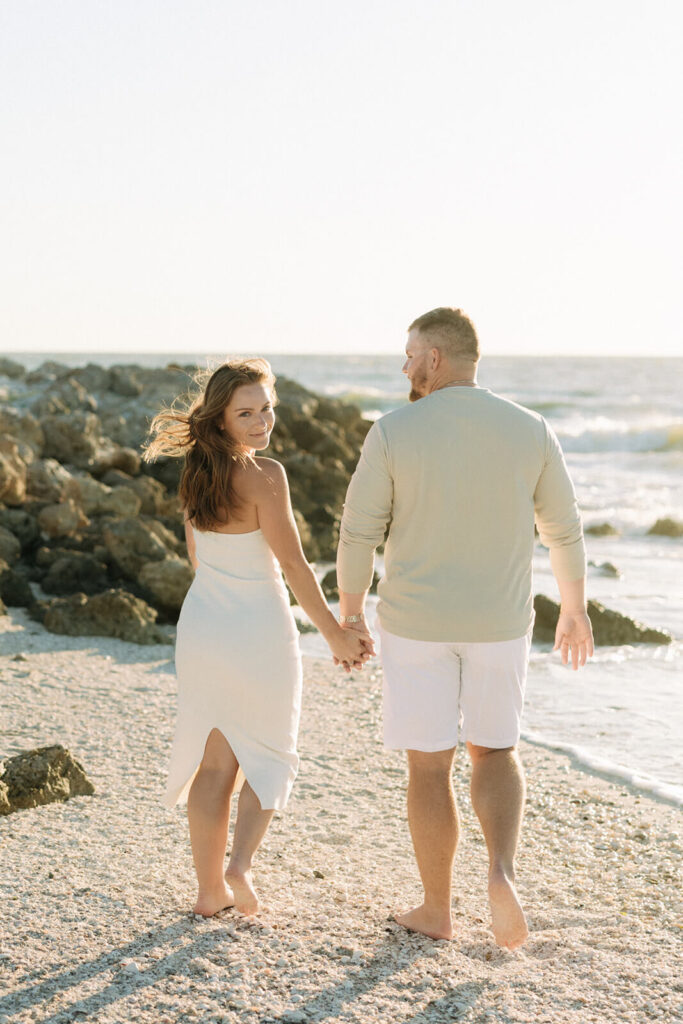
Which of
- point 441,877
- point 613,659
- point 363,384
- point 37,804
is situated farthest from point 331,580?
point 363,384

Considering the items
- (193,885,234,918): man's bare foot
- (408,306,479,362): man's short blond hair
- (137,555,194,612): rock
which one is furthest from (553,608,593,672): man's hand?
(137,555,194,612): rock

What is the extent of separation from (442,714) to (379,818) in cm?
161

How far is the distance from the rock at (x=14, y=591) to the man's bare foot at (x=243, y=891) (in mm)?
5604

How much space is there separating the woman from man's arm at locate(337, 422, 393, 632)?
111mm

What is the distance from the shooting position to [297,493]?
622 inches

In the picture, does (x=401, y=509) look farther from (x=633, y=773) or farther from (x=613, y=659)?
(x=613, y=659)

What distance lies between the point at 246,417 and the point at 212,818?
50.3 inches

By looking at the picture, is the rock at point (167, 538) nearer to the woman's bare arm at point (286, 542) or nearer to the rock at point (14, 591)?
the rock at point (14, 591)

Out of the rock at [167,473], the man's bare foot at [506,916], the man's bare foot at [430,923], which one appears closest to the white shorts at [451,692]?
the man's bare foot at [506,916]

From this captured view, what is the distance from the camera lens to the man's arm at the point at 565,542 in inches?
139

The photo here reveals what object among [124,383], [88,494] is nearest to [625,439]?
[124,383]

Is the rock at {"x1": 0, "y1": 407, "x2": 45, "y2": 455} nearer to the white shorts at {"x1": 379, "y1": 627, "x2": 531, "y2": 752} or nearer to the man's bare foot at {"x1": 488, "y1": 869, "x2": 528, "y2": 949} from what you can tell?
the white shorts at {"x1": 379, "y1": 627, "x2": 531, "y2": 752}

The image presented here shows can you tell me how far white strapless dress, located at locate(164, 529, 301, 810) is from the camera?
3498mm

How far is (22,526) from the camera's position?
34.7 feet
